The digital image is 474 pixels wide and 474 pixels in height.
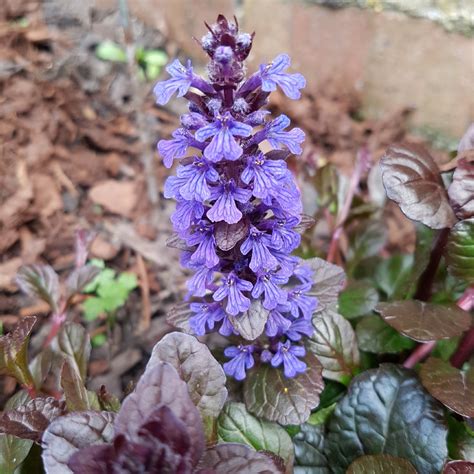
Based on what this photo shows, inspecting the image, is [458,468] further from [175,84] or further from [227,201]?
[175,84]

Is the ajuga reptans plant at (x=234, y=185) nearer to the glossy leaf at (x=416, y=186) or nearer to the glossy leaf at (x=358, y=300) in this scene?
the glossy leaf at (x=416, y=186)

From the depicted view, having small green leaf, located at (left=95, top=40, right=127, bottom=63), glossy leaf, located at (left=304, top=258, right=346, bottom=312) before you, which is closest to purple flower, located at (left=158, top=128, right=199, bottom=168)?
glossy leaf, located at (left=304, top=258, right=346, bottom=312)

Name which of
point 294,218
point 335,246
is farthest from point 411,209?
point 335,246

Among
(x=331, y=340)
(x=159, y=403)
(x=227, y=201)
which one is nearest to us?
(x=159, y=403)

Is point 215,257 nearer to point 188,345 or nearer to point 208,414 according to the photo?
point 188,345

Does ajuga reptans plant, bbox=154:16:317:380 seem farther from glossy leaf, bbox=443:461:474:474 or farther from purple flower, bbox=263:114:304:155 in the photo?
glossy leaf, bbox=443:461:474:474

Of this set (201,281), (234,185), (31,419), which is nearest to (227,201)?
(234,185)

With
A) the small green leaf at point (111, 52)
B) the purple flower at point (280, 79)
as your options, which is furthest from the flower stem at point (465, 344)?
the small green leaf at point (111, 52)
